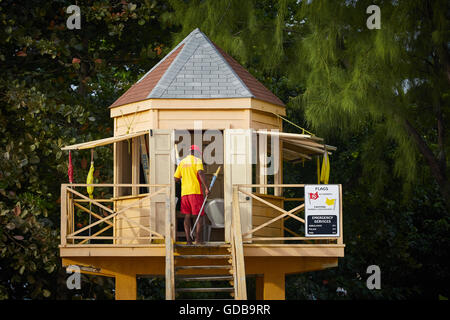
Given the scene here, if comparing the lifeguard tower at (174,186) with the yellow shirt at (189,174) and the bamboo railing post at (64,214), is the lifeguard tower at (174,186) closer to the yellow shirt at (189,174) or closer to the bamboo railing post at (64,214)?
the bamboo railing post at (64,214)

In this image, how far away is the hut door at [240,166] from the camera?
49.9 ft

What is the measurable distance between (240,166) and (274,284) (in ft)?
6.89

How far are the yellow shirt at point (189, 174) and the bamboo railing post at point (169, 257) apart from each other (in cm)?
40

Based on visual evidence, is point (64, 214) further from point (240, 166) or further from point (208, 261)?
point (240, 166)

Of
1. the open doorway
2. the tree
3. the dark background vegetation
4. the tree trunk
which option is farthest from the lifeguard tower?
the tree

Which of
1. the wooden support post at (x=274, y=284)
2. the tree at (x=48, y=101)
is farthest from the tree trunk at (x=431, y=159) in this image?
the tree at (x=48, y=101)

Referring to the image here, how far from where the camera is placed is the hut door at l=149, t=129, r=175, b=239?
15.2 meters

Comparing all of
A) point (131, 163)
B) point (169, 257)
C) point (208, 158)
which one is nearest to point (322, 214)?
point (169, 257)

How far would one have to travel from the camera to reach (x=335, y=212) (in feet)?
47.6

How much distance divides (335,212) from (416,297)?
40.0ft

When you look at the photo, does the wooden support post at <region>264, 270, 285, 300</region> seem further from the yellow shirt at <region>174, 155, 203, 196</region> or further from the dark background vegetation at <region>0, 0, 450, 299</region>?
the dark background vegetation at <region>0, 0, 450, 299</region>

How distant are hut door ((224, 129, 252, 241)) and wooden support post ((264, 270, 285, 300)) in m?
0.91
